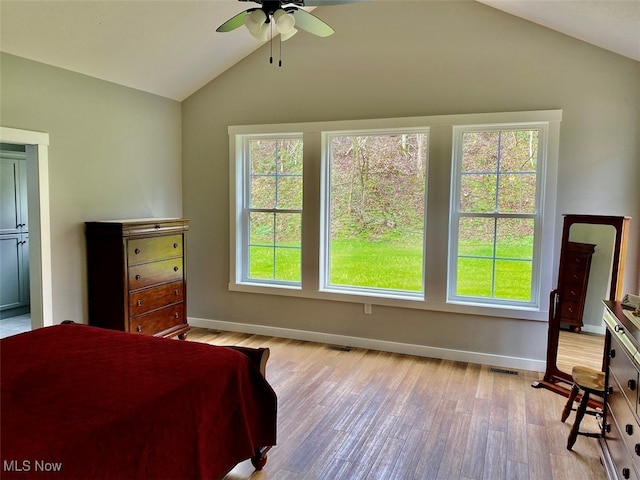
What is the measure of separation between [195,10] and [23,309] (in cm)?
405

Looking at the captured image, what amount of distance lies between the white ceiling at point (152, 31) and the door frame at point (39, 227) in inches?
27.8

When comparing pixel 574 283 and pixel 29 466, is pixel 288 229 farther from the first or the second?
pixel 29 466

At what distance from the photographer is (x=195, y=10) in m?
3.56

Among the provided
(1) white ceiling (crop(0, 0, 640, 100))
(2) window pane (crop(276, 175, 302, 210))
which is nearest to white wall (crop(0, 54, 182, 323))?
(1) white ceiling (crop(0, 0, 640, 100))

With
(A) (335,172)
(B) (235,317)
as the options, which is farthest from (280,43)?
(B) (235,317)

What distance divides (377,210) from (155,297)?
2.32 metres

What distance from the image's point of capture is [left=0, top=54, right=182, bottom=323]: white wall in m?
Answer: 3.34

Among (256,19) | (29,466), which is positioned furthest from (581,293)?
(29,466)

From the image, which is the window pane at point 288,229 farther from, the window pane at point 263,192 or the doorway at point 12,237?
the doorway at point 12,237

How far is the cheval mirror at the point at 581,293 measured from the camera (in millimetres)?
3062

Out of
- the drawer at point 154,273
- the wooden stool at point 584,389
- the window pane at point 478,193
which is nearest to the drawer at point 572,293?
the wooden stool at point 584,389

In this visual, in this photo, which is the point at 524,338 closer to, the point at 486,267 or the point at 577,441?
the point at 486,267

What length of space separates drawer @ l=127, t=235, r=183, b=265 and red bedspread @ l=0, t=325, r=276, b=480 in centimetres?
130

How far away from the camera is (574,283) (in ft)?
10.8
